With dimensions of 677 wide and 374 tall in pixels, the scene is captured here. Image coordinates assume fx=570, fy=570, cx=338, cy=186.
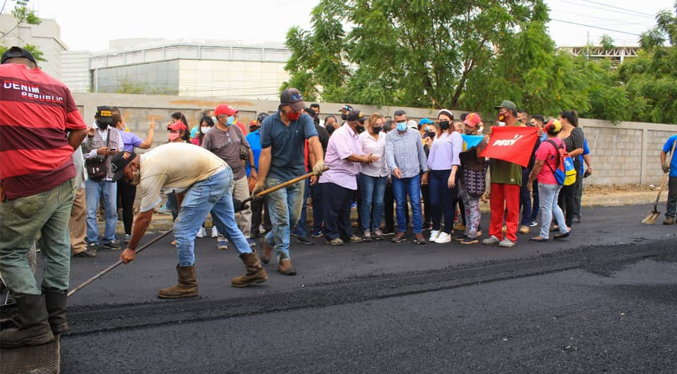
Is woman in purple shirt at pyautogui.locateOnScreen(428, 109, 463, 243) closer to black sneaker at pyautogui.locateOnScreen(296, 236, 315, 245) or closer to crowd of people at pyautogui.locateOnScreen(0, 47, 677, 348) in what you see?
crowd of people at pyautogui.locateOnScreen(0, 47, 677, 348)

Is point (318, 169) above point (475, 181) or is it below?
above

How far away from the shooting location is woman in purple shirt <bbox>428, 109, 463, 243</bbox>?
845 centimetres

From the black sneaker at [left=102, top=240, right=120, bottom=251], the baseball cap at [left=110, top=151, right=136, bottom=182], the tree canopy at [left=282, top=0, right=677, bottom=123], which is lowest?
the black sneaker at [left=102, top=240, right=120, bottom=251]

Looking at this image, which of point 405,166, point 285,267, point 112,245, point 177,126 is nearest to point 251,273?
point 285,267

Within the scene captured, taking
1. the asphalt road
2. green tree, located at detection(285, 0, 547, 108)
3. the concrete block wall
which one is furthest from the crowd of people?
green tree, located at detection(285, 0, 547, 108)

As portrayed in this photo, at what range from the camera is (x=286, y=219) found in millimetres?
6305

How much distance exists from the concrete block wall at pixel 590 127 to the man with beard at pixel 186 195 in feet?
18.1

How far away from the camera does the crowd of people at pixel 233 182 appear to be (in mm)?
3826

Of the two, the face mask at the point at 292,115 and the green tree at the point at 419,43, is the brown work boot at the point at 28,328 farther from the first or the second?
the green tree at the point at 419,43

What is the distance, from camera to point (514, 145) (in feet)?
26.3

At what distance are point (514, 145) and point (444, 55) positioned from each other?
6.79 meters

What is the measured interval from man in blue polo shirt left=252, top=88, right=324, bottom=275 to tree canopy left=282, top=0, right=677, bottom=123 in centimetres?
684

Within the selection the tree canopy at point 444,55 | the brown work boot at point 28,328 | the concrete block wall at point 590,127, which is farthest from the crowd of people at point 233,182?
the tree canopy at point 444,55

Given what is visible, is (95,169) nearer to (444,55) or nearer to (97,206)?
(97,206)
